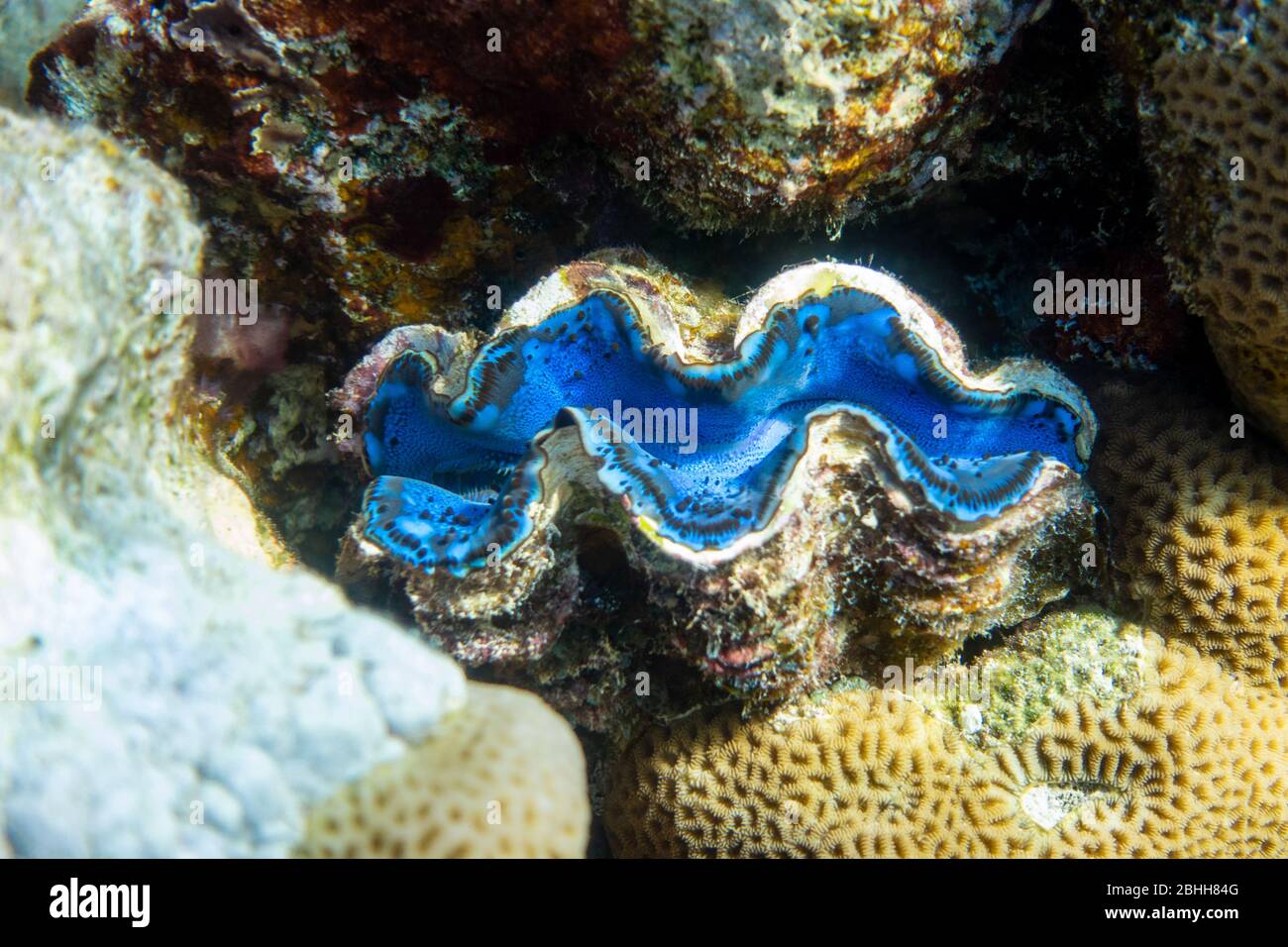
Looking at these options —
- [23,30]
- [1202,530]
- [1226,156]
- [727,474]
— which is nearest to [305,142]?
[23,30]

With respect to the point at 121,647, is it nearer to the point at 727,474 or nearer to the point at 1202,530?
the point at 727,474

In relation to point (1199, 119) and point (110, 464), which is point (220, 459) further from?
point (1199, 119)

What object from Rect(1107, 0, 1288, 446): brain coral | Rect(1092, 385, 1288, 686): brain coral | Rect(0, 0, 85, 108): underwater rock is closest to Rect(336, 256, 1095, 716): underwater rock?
Rect(1092, 385, 1288, 686): brain coral

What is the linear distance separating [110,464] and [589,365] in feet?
4.74

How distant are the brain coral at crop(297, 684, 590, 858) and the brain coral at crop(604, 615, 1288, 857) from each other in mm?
1196

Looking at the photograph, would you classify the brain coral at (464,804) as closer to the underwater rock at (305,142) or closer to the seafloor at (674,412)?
the seafloor at (674,412)

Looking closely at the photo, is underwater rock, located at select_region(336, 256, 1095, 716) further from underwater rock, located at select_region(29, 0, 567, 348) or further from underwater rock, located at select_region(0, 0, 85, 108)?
underwater rock, located at select_region(0, 0, 85, 108)

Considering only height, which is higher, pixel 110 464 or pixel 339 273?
pixel 339 273

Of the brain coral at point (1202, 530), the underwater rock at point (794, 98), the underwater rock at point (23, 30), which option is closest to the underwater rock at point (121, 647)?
the underwater rock at point (23, 30)

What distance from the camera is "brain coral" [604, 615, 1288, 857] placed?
2666mm

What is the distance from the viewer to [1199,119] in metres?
2.09
